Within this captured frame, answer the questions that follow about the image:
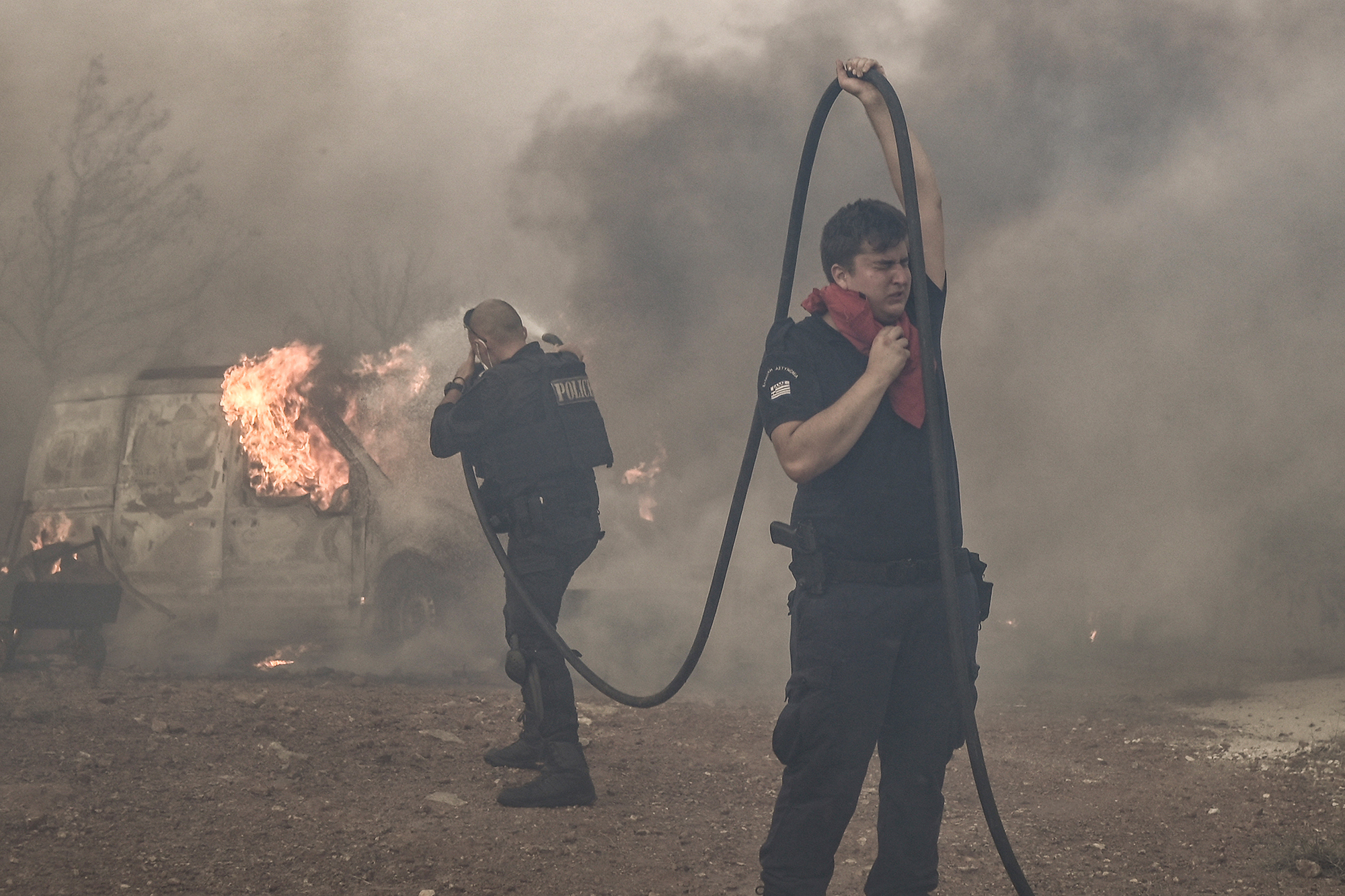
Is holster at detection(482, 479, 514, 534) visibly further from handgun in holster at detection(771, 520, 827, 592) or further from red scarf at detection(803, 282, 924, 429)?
red scarf at detection(803, 282, 924, 429)

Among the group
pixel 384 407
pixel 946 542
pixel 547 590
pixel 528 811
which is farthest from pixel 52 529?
pixel 946 542

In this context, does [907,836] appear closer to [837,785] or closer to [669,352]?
[837,785]

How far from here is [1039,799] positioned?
13.5 feet

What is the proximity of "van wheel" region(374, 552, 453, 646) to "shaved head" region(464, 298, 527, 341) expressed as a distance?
10.8ft

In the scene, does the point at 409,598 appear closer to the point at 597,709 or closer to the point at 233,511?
the point at 233,511

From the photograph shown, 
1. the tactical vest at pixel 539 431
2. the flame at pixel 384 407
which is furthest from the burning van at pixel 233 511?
the tactical vest at pixel 539 431

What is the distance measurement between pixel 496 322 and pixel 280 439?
3.26 m

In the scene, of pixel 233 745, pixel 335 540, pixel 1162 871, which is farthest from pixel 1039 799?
pixel 335 540

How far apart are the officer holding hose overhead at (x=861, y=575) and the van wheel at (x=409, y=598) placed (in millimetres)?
5202

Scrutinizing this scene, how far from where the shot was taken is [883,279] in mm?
2271

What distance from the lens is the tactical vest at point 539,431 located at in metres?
4.10

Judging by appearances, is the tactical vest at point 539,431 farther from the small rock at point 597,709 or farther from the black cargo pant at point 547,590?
the small rock at point 597,709

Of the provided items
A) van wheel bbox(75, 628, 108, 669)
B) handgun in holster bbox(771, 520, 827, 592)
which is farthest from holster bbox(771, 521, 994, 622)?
van wheel bbox(75, 628, 108, 669)

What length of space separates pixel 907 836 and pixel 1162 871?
5.15ft
